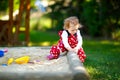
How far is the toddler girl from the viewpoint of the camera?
835 centimetres

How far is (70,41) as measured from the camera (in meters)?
8.48

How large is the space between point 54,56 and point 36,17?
20.5 m

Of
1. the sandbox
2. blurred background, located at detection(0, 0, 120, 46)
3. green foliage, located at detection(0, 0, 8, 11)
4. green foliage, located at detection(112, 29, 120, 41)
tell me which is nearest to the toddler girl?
the sandbox

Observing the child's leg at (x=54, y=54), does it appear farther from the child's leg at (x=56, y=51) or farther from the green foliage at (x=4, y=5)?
the green foliage at (x=4, y=5)

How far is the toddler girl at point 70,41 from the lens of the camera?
8.35 metres

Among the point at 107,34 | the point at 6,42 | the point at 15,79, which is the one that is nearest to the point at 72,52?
the point at 15,79

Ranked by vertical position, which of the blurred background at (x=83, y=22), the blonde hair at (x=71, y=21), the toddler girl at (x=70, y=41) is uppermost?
the blonde hair at (x=71, y=21)

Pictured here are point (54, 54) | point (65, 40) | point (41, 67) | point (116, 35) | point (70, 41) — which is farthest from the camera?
point (116, 35)

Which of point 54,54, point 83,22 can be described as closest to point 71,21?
point 54,54

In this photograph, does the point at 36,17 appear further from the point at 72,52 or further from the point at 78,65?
the point at 78,65

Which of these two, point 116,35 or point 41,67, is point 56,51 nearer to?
point 41,67

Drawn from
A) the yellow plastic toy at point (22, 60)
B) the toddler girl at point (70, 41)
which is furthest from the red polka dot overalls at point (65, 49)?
the yellow plastic toy at point (22, 60)

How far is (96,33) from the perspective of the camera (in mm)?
20719

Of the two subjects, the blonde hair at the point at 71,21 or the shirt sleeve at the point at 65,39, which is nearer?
the blonde hair at the point at 71,21
